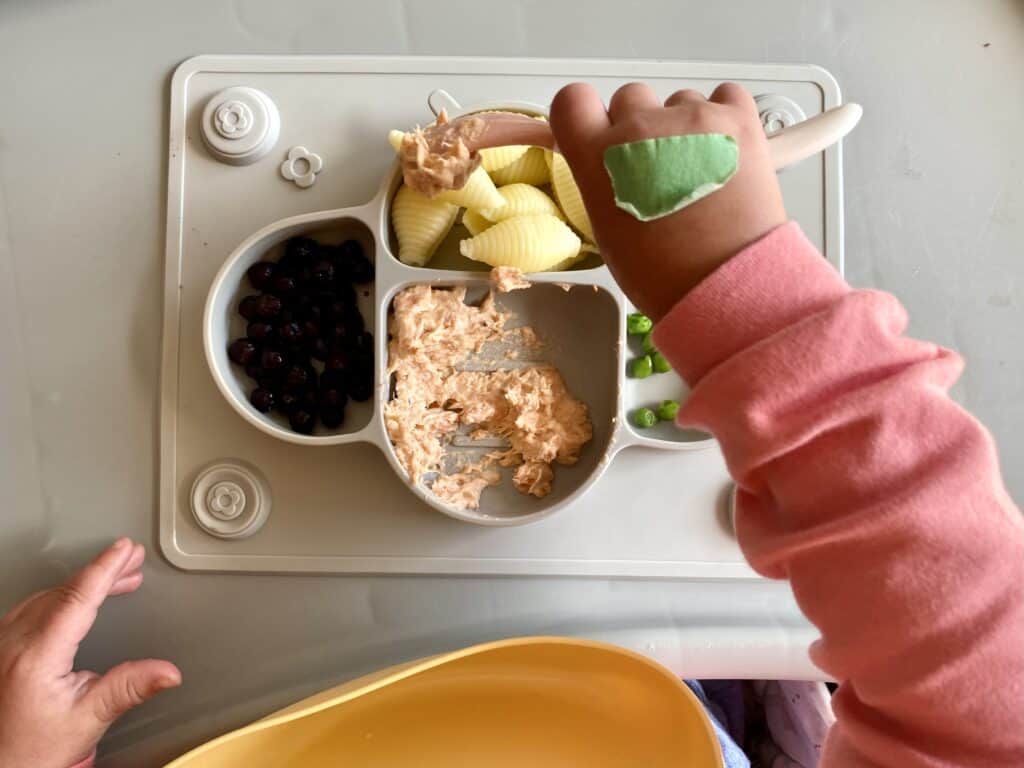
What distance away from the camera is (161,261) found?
60cm

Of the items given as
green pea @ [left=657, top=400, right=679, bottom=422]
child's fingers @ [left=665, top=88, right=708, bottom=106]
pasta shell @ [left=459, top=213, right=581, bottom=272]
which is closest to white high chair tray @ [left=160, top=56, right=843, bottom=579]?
green pea @ [left=657, top=400, right=679, bottom=422]

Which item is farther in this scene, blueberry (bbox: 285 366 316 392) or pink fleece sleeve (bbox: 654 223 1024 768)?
blueberry (bbox: 285 366 316 392)

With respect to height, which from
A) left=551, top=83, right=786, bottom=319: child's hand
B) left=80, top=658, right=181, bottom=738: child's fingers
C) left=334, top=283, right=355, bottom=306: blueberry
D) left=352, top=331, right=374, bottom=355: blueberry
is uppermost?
left=551, top=83, right=786, bottom=319: child's hand

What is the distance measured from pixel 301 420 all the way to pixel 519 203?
21 cm

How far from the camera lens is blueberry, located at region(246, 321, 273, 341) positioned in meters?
0.56

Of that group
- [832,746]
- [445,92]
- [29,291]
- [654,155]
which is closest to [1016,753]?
[832,746]

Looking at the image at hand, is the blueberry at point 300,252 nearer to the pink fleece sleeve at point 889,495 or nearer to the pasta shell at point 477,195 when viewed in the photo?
the pasta shell at point 477,195

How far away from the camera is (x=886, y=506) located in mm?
323

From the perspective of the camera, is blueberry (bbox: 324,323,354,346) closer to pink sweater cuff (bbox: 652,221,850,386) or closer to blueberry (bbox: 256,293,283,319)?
blueberry (bbox: 256,293,283,319)

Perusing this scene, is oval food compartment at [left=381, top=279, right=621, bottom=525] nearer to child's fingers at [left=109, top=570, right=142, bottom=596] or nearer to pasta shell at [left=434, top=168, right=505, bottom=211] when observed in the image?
pasta shell at [left=434, top=168, right=505, bottom=211]

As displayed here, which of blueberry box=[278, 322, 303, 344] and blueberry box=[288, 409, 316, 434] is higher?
blueberry box=[278, 322, 303, 344]

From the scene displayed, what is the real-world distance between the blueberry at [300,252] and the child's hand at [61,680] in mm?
227

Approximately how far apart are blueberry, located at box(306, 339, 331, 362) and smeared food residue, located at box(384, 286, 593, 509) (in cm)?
5

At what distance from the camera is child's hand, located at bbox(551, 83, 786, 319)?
36 cm
